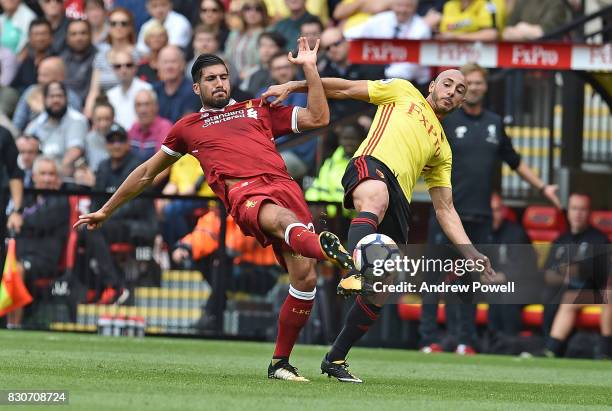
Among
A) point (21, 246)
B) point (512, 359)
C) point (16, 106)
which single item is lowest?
point (512, 359)

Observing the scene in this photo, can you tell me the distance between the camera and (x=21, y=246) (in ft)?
52.0

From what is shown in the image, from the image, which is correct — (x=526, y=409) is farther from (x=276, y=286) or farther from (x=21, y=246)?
(x=21, y=246)

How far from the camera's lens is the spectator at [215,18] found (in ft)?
66.0

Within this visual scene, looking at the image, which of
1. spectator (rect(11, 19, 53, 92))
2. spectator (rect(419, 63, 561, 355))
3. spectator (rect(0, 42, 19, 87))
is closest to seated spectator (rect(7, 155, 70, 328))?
spectator (rect(419, 63, 561, 355))

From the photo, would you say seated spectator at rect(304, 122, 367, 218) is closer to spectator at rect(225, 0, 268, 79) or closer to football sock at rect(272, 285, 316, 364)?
spectator at rect(225, 0, 268, 79)

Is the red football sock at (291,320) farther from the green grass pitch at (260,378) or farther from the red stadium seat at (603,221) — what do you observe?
the red stadium seat at (603,221)

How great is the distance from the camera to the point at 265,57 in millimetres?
18875

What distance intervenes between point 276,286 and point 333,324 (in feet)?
2.49

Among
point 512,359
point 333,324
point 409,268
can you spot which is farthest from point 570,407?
point 333,324

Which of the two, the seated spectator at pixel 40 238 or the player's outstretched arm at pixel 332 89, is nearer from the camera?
the player's outstretched arm at pixel 332 89

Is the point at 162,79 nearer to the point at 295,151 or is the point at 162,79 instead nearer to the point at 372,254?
the point at 295,151

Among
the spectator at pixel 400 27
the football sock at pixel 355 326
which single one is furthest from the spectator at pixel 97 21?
the football sock at pixel 355 326

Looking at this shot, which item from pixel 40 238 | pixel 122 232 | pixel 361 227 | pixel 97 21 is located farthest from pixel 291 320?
pixel 97 21

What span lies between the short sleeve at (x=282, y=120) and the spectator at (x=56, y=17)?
11.9 metres
